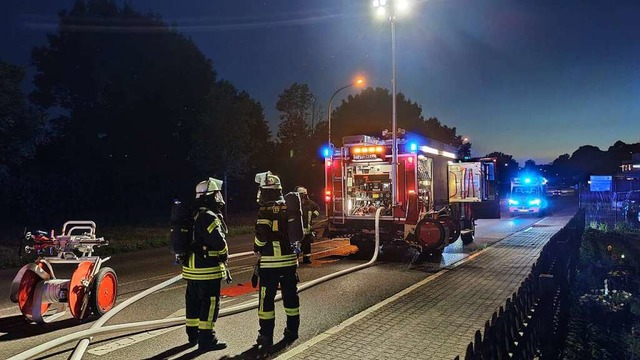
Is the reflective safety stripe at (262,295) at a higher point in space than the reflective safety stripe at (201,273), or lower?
lower

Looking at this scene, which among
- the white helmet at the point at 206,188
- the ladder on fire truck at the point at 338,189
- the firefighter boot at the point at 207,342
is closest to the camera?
the firefighter boot at the point at 207,342

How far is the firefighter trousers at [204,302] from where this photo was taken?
16.9 feet

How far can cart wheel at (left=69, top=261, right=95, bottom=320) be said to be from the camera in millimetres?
6254

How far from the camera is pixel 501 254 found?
12.9m

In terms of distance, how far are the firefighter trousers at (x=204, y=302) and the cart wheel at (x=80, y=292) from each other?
1.97 meters

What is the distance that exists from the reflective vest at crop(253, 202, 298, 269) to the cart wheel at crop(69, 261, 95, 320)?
2.58 m

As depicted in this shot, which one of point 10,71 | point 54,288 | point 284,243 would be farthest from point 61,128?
point 284,243

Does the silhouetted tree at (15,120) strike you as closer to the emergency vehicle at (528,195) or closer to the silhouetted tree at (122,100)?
the silhouetted tree at (122,100)

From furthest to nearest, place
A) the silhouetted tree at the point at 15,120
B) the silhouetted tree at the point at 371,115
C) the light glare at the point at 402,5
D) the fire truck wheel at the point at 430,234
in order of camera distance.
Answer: the silhouetted tree at the point at 371,115, the silhouetted tree at the point at 15,120, the light glare at the point at 402,5, the fire truck wheel at the point at 430,234

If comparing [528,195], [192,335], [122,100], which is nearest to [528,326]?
[192,335]

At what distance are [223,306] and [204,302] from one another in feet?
7.25

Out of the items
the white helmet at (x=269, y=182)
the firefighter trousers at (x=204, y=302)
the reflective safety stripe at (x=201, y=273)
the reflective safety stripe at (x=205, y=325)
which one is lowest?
the reflective safety stripe at (x=205, y=325)

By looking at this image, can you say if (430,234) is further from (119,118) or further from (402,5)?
(119,118)

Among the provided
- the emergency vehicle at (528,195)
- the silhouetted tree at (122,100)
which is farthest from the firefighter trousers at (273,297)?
the emergency vehicle at (528,195)
